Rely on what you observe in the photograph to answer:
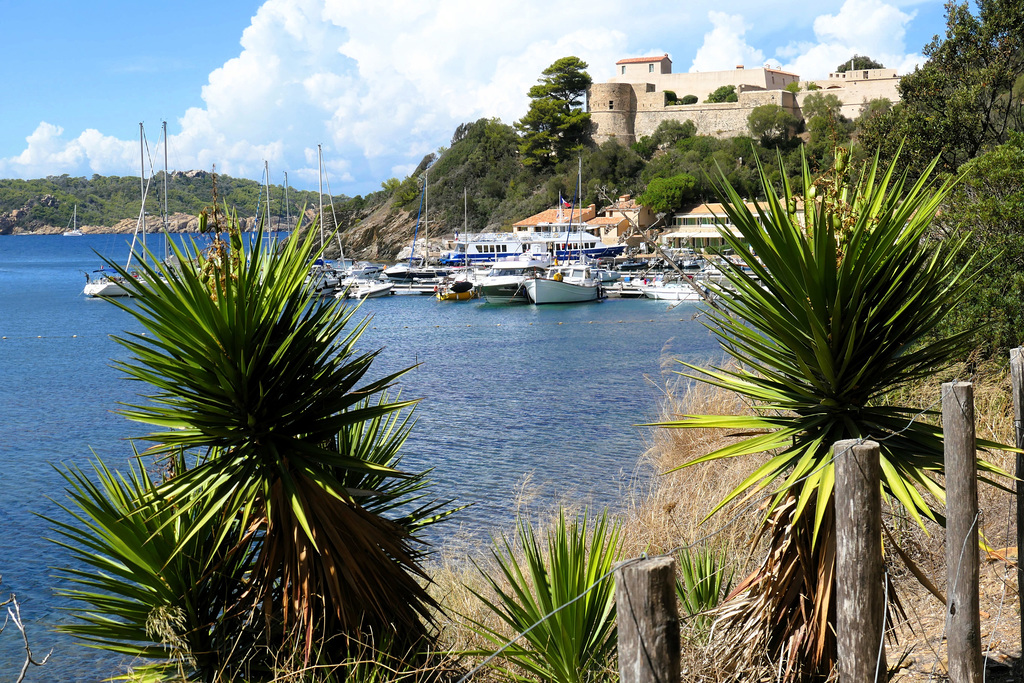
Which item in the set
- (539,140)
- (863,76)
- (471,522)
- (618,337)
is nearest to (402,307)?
(618,337)

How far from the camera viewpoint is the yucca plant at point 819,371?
376cm

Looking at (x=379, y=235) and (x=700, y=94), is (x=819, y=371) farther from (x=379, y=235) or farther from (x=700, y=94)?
(x=700, y=94)

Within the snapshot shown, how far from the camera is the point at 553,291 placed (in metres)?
46.9

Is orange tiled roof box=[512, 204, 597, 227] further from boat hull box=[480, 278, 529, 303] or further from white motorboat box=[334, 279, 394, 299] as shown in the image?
boat hull box=[480, 278, 529, 303]

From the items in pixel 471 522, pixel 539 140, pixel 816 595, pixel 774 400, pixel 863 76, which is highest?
pixel 863 76

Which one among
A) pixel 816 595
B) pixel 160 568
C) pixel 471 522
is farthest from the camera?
pixel 471 522

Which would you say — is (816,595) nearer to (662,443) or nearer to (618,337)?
(662,443)

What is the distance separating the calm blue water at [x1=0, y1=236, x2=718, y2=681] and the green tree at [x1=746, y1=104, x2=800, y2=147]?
36.9 metres

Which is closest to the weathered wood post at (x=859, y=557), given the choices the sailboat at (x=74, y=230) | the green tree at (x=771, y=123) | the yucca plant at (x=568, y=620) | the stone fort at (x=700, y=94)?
the yucca plant at (x=568, y=620)

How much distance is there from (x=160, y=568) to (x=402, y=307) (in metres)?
42.9

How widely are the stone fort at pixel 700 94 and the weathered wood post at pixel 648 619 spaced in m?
82.2

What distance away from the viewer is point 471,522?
37.8ft

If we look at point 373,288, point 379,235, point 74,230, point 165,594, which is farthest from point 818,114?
point 74,230

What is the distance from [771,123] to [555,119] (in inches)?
814
